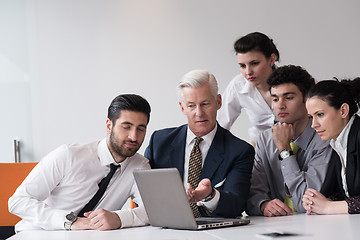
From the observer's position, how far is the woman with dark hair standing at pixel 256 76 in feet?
11.7

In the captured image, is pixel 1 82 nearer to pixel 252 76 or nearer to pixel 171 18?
pixel 171 18

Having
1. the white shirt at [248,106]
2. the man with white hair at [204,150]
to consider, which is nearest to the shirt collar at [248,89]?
the white shirt at [248,106]

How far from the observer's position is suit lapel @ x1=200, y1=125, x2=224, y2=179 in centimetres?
267

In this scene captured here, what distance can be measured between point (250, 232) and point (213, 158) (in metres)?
0.76

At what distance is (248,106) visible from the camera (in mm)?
3750

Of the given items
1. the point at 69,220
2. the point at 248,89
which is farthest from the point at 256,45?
the point at 69,220

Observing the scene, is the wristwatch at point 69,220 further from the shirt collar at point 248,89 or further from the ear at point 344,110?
the shirt collar at point 248,89

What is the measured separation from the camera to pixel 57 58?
514 cm

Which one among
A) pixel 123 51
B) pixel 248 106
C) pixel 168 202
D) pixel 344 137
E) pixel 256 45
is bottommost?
pixel 168 202

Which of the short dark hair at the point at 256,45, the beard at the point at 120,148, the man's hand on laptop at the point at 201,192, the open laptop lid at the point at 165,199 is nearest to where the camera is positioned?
the open laptop lid at the point at 165,199

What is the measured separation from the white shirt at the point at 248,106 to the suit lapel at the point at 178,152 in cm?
90

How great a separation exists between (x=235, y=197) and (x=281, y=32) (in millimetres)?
3096

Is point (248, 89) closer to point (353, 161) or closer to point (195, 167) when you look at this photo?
point (195, 167)

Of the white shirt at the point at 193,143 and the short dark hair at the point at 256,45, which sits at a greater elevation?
the short dark hair at the point at 256,45
